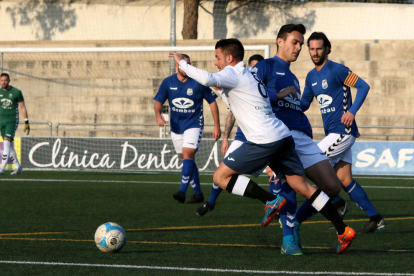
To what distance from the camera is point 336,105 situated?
22.7ft

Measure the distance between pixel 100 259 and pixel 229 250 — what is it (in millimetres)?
1144

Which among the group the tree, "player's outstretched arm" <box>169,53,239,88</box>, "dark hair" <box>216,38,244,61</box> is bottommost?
"player's outstretched arm" <box>169,53,239,88</box>

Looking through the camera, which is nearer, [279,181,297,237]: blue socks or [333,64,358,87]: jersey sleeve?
[279,181,297,237]: blue socks

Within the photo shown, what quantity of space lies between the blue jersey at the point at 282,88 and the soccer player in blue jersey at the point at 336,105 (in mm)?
1063

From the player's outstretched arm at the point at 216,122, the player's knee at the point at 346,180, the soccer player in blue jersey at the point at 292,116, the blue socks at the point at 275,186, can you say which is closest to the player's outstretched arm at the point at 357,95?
the soccer player in blue jersey at the point at 292,116

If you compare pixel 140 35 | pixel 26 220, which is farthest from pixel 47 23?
pixel 26 220

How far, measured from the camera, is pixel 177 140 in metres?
10.2

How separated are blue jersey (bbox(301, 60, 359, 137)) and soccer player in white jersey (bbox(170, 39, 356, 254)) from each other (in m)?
1.69

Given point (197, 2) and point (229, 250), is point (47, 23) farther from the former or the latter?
point (229, 250)

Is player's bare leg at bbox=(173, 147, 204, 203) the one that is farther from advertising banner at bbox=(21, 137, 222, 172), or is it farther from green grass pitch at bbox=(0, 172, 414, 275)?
advertising banner at bbox=(21, 137, 222, 172)

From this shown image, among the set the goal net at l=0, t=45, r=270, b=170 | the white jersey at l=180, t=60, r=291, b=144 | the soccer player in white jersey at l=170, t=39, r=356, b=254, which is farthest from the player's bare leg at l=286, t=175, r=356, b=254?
the goal net at l=0, t=45, r=270, b=170

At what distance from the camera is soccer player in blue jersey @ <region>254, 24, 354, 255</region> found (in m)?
5.51

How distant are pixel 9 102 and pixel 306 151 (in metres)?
10.9

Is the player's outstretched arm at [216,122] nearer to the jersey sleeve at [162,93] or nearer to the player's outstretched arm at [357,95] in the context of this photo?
the jersey sleeve at [162,93]
